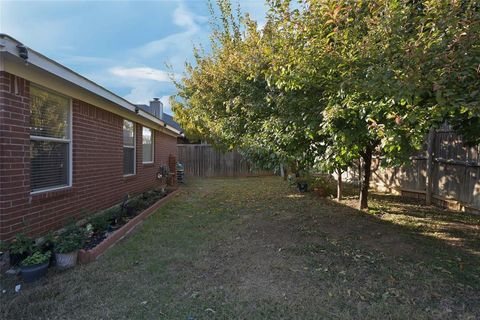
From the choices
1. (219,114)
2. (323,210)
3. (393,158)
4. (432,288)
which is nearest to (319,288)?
(432,288)

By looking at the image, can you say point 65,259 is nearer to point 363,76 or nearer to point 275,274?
point 275,274

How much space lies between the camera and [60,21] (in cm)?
602

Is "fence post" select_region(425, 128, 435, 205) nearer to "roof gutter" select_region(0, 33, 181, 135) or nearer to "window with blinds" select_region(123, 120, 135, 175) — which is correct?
"roof gutter" select_region(0, 33, 181, 135)

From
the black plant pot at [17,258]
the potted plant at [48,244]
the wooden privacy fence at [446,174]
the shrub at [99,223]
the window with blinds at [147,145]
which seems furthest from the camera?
the window with blinds at [147,145]

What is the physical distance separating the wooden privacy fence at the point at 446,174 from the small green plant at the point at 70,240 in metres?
6.61

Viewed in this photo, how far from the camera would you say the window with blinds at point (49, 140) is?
3.92m

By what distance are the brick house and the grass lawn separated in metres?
1.02

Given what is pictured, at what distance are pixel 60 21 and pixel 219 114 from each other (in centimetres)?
401

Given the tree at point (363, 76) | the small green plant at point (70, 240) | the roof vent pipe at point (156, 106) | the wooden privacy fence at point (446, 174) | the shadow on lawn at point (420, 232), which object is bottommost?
the shadow on lawn at point (420, 232)

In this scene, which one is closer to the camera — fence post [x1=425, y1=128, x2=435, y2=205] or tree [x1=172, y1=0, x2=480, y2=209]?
tree [x1=172, y1=0, x2=480, y2=209]

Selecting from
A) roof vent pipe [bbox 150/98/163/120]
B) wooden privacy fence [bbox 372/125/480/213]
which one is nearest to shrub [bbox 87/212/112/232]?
wooden privacy fence [bbox 372/125/480/213]

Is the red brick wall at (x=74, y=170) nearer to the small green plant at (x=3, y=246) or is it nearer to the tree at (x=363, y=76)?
the small green plant at (x=3, y=246)

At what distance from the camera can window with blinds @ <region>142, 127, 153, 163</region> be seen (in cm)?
909

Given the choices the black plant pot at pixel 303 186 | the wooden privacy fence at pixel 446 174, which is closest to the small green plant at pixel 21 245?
the wooden privacy fence at pixel 446 174
